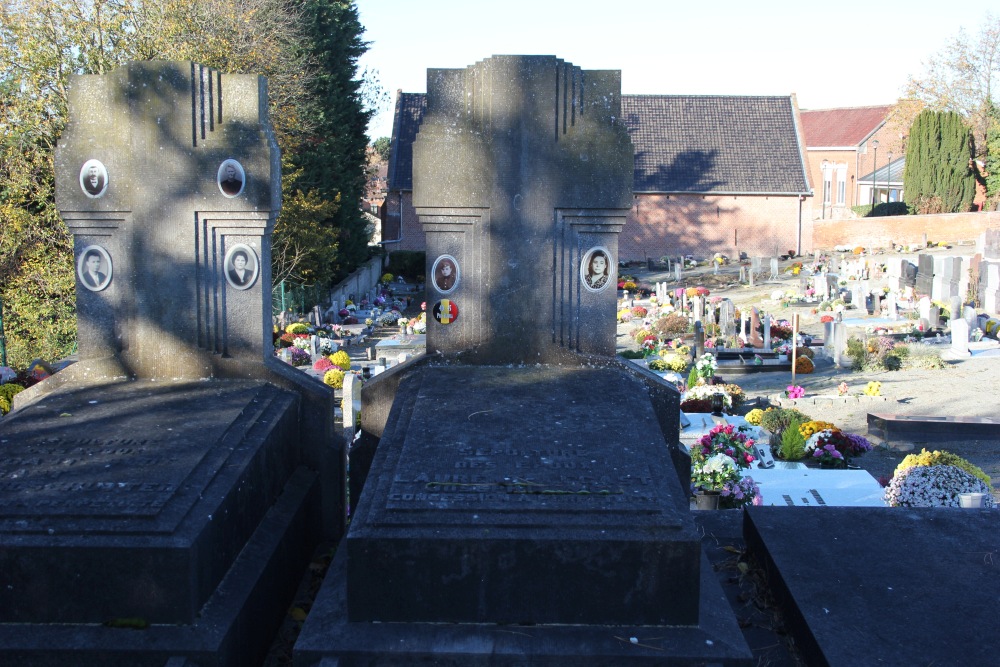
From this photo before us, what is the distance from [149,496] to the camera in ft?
15.4

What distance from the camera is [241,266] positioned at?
6848mm

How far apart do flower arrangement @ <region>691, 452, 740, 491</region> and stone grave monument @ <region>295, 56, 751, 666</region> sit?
191cm

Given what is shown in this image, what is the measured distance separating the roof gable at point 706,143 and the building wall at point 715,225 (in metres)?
0.56

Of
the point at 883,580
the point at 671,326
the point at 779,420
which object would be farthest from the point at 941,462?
the point at 671,326

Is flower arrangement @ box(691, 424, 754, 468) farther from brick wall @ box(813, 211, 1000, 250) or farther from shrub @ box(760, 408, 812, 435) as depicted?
brick wall @ box(813, 211, 1000, 250)

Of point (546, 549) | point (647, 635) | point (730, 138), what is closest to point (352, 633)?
point (546, 549)

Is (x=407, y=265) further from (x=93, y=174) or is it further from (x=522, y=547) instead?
(x=522, y=547)

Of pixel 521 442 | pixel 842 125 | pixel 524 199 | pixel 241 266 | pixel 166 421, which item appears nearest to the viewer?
pixel 521 442

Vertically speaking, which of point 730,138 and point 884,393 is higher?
point 730,138

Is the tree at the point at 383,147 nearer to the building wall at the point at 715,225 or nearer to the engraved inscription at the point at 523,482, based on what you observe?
the building wall at the point at 715,225

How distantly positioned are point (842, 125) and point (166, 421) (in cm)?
5633

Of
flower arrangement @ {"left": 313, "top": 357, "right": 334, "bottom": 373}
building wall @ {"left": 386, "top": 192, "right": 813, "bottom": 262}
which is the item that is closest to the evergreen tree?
flower arrangement @ {"left": 313, "top": 357, "right": 334, "bottom": 373}

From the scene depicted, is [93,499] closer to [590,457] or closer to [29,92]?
[590,457]

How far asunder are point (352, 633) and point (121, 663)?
3.32 feet
